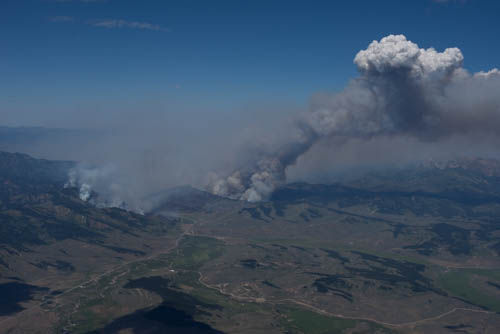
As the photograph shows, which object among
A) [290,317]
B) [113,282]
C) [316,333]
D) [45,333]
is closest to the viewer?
[45,333]

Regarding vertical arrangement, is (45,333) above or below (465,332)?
below

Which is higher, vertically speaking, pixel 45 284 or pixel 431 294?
pixel 431 294

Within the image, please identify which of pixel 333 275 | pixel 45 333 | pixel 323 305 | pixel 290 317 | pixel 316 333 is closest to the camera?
pixel 45 333

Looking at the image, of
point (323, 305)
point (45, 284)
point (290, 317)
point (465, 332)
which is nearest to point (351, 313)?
point (323, 305)

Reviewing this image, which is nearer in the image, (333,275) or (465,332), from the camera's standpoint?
(465,332)

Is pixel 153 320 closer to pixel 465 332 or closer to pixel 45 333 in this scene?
pixel 45 333

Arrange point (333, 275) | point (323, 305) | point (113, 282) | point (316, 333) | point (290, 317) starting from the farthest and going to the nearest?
point (333, 275) < point (113, 282) < point (323, 305) < point (290, 317) < point (316, 333)

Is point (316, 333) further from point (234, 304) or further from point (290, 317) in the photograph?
point (234, 304)

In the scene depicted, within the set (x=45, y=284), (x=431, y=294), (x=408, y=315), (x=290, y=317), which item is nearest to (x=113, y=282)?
(x=45, y=284)

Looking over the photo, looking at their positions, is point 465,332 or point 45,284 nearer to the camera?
point 465,332
